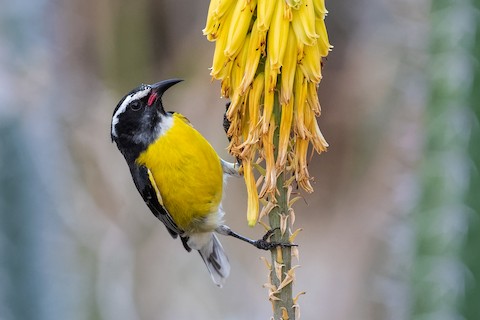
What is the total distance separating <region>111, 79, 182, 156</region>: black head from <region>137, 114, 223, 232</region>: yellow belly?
0.06 meters

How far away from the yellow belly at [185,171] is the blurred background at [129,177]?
0.54 metres

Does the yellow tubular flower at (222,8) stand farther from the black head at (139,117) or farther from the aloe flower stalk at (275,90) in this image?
the black head at (139,117)

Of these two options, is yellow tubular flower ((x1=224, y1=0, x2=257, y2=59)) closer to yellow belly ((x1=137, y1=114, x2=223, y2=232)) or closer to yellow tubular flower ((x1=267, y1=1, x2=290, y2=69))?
yellow tubular flower ((x1=267, y1=1, x2=290, y2=69))

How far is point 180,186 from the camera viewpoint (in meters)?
3.72

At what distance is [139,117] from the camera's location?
373 cm

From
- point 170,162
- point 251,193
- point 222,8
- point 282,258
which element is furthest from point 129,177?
point 282,258

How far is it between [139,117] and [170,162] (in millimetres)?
243

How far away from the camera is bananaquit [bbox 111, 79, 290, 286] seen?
3.64 m

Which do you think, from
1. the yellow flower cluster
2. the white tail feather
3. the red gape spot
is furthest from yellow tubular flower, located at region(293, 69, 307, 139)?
the white tail feather

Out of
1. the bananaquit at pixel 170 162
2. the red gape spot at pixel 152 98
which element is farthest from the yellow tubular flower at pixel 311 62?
the red gape spot at pixel 152 98

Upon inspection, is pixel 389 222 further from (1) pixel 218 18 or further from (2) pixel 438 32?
(1) pixel 218 18

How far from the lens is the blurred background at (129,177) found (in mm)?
3797

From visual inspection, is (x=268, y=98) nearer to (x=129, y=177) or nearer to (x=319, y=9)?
(x=319, y=9)

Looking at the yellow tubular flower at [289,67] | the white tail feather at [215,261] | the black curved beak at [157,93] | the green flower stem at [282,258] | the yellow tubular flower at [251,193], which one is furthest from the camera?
the white tail feather at [215,261]
